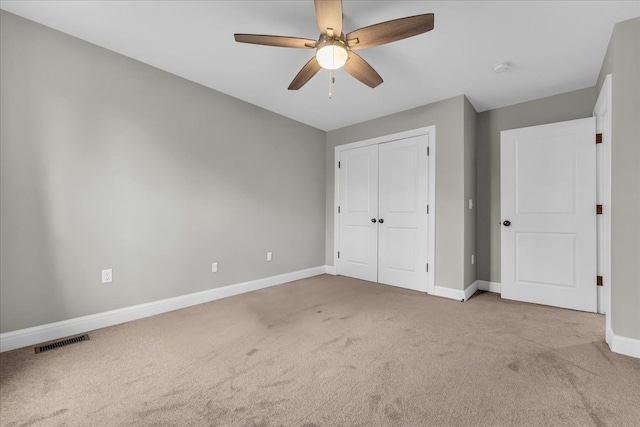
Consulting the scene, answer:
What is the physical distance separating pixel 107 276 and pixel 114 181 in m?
0.86

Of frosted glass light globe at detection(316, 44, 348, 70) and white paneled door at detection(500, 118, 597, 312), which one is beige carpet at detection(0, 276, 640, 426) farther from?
frosted glass light globe at detection(316, 44, 348, 70)

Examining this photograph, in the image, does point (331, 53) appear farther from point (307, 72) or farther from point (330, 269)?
point (330, 269)

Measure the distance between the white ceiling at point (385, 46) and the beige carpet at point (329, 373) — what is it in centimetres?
246

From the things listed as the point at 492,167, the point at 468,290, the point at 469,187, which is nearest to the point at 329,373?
the point at 468,290

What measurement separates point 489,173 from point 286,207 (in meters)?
2.85

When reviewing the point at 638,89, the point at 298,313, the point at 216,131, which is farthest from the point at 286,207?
the point at 638,89

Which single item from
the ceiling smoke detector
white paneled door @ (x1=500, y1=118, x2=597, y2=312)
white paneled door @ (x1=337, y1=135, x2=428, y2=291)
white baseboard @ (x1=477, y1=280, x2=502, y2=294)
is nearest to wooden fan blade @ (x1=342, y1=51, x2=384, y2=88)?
the ceiling smoke detector

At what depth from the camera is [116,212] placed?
2.52m

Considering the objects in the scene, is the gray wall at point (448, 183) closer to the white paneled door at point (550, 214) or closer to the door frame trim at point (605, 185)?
the white paneled door at point (550, 214)

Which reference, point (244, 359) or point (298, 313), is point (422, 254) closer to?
point (298, 313)

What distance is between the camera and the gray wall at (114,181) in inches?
81.7

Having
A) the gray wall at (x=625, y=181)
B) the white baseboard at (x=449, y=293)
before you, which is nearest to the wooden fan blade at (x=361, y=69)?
the gray wall at (x=625, y=181)

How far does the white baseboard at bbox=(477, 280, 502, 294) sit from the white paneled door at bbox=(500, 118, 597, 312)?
→ 25 centimetres

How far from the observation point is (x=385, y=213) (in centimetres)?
404
